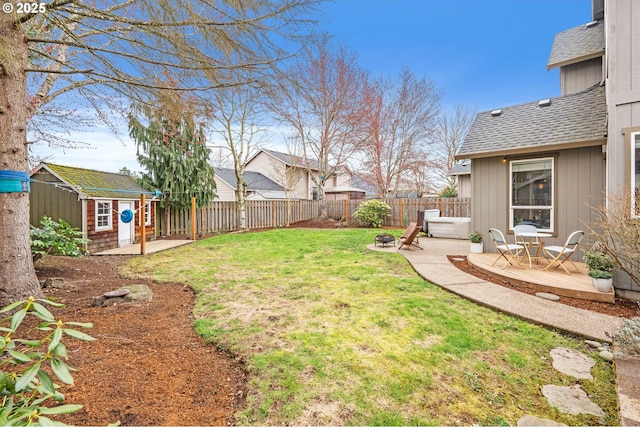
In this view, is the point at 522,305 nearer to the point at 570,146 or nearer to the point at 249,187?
the point at 570,146

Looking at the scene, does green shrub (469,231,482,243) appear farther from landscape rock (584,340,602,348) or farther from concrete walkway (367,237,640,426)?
landscape rock (584,340,602,348)

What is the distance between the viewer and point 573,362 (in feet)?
9.62

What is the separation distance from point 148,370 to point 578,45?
13.0 meters

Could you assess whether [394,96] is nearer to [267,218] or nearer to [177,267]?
[267,218]

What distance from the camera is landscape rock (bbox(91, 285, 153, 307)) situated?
13.1ft

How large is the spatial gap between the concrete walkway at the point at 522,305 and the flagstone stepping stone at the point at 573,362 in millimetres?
475

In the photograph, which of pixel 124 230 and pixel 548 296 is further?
pixel 124 230

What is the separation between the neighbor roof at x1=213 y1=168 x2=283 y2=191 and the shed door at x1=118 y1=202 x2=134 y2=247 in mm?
11163

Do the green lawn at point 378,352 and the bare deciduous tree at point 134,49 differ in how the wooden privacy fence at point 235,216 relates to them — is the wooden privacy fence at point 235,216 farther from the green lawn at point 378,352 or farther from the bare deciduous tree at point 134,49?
the bare deciduous tree at point 134,49

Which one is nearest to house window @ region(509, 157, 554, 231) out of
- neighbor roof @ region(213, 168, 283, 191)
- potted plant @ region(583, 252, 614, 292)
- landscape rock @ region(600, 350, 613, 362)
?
potted plant @ region(583, 252, 614, 292)

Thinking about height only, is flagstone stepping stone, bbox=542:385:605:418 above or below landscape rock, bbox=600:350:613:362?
below

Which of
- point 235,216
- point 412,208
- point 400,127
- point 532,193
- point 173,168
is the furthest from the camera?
point 400,127

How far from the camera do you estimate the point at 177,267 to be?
6.81 metres

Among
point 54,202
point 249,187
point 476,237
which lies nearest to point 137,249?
point 54,202
